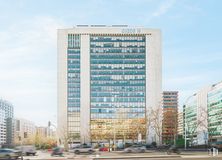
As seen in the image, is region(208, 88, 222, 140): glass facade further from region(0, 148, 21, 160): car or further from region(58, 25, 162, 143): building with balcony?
region(0, 148, 21, 160): car

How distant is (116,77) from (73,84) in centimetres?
1831

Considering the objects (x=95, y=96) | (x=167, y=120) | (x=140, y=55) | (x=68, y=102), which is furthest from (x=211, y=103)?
(x=68, y=102)

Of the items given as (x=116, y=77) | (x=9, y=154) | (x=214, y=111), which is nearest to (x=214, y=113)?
(x=214, y=111)

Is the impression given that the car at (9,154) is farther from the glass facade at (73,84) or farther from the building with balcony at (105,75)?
the glass facade at (73,84)

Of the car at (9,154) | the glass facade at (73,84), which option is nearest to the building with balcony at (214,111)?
the glass facade at (73,84)

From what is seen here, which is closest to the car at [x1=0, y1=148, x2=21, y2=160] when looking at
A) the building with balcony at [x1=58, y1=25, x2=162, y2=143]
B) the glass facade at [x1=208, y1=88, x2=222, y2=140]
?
the glass facade at [x1=208, y1=88, x2=222, y2=140]

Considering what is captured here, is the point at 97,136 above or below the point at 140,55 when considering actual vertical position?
below

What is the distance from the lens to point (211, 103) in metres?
168

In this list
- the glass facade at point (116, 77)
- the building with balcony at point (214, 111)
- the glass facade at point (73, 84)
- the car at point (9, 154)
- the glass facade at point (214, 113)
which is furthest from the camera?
the glass facade at point (116, 77)

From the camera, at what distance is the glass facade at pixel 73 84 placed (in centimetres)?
17488

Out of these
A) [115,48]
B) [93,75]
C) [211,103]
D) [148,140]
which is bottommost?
[148,140]

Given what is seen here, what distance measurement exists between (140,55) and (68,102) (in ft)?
119

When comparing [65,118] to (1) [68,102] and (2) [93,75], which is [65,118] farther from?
(2) [93,75]

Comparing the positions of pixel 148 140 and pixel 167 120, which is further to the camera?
pixel 167 120
